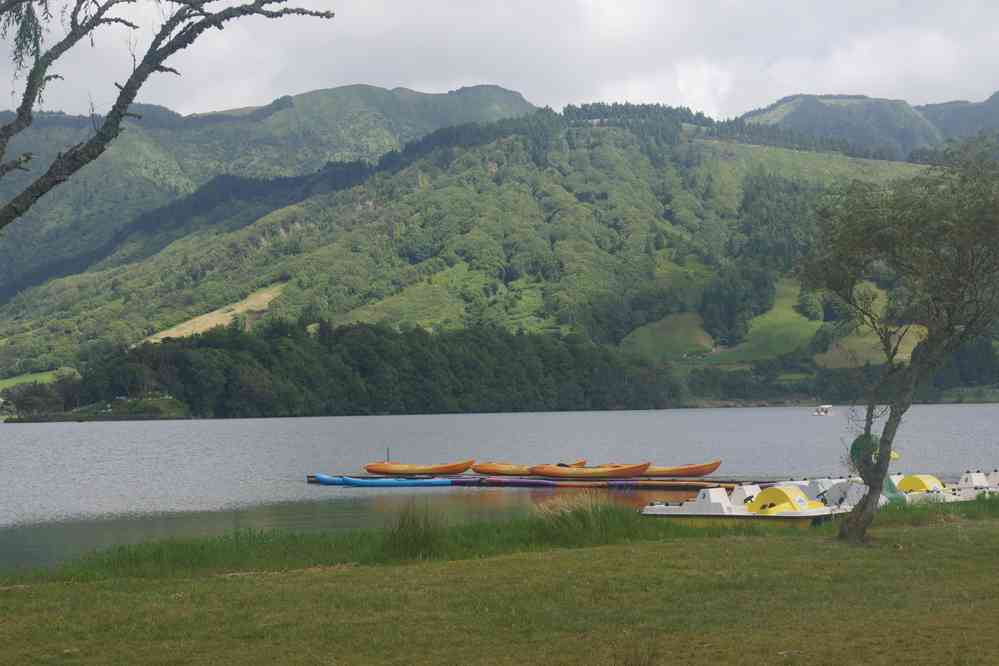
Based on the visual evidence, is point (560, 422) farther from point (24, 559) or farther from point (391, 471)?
point (24, 559)

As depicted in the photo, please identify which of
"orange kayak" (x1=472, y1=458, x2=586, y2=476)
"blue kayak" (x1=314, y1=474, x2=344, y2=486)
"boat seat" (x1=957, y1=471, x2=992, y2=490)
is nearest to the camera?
"boat seat" (x1=957, y1=471, x2=992, y2=490)

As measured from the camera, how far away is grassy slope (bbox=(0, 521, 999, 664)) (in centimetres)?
1423

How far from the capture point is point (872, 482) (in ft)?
79.0

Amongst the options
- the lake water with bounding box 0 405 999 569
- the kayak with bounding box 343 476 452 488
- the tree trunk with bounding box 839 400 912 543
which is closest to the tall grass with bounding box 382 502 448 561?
the tree trunk with bounding box 839 400 912 543

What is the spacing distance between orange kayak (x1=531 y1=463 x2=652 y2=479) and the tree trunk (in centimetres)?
4658

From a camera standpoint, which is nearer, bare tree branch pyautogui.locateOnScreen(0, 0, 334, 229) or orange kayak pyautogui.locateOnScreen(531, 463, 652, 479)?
bare tree branch pyautogui.locateOnScreen(0, 0, 334, 229)

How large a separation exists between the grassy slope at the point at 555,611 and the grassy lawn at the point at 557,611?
0.13 ft

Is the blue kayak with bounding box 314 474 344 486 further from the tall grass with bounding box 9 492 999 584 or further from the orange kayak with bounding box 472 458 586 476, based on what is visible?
the tall grass with bounding box 9 492 999 584

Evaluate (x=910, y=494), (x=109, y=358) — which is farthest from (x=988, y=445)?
(x=109, y=358)

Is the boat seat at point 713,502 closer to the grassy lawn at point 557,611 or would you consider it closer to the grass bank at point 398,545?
the grass bank at point 398,545

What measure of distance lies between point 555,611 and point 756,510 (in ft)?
78.1

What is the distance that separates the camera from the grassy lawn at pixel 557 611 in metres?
14.2

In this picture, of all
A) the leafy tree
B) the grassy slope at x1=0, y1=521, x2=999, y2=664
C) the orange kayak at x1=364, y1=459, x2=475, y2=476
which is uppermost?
the leafy tree

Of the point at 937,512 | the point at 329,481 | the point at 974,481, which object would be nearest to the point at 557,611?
the point at 937,512
